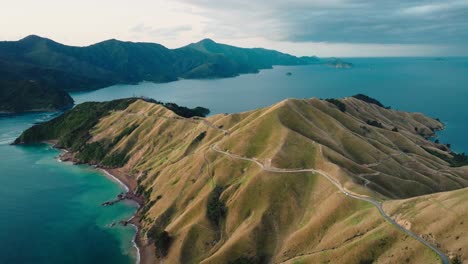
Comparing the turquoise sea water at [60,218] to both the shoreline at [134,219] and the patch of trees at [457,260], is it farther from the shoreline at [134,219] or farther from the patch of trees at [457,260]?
the patch of trees at [457,260]

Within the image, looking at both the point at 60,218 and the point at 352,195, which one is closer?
the point at 352,195

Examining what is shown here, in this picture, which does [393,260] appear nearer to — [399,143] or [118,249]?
[118,249]

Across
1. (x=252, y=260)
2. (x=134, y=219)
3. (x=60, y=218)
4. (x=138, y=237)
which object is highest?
(x=252, y=260)

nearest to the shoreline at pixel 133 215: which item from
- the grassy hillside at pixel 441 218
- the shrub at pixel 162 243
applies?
the shrub at pixel 162 243

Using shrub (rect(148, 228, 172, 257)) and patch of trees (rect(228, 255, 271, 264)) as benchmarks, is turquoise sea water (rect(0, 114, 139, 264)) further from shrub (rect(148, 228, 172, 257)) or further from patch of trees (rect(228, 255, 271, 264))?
patch of trees (rect(228, 255, 271, 264))

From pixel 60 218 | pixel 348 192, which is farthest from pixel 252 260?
pixel 60 218

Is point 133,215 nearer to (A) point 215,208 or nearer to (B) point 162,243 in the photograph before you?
(B) point 162,243

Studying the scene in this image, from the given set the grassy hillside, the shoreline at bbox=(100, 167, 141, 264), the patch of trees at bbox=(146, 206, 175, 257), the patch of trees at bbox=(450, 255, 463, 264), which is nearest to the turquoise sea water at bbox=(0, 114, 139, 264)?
the shoreline at bbox=(100, 167, 141, 264)

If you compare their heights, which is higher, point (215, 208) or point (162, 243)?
point (215, 208)
